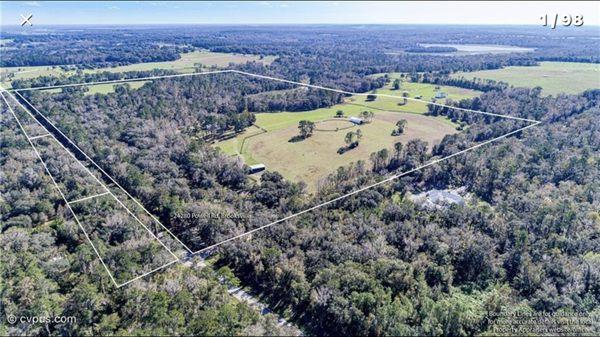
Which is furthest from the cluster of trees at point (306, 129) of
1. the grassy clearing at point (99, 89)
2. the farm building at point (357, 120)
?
the grassy clearing at point (99, 89)

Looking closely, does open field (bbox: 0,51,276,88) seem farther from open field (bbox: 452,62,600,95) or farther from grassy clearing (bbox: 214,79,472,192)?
open field (bbox: 452,62,600,95)

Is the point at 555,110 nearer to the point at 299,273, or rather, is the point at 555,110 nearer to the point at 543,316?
the point at 543,316

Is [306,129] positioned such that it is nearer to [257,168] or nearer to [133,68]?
[257,168]

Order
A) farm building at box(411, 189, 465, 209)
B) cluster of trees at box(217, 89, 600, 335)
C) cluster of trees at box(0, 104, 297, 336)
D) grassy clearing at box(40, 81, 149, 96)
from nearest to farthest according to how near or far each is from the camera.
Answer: cluster of trees at box(0, 104, 297, 336) → cluster of trees at box(217, 89, 600, 335) → farm building at box(411, 189, 465, 209) → grassy clearing at box(40, 81, 149, 96)

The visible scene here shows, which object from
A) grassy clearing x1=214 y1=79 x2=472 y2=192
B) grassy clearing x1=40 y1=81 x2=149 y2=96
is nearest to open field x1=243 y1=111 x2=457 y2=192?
grassy clearing x1=214 y1=79 x2=472 y2=192

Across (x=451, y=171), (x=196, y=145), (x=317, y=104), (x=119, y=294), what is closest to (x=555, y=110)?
(x=451, y=171)

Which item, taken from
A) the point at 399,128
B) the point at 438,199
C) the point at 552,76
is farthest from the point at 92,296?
the point at 552,76
